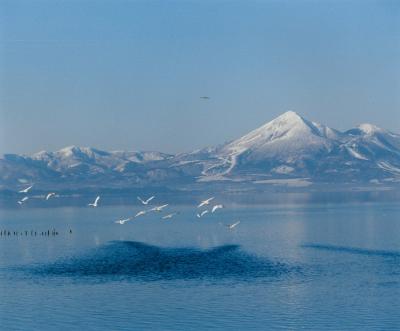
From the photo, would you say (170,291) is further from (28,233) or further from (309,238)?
(28,233)

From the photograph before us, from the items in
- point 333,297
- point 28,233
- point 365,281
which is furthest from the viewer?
point 28,233

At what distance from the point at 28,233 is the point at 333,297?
9226 cm

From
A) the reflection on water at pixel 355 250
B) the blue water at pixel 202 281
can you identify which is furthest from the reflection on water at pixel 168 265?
the reflection on water at pixel 355 250

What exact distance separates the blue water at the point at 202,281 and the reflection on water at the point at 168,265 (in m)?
0.13

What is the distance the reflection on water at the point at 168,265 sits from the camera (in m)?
91.6

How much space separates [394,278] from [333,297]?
13467mm

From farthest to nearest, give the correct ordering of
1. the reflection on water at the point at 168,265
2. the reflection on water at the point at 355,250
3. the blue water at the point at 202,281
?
the reflection on water at the point at 355,250
the reflection on water at the point at 168,265
the blue water at the point at 202,281

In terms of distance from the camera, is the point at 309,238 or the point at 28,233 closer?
the point at 309,238

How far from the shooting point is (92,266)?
327 feet

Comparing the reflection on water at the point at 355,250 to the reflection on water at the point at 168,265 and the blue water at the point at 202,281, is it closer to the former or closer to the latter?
the blue water at the point at 202,281

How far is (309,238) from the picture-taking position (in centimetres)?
13675

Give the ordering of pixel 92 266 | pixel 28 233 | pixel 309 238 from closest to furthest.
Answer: pixel 92 266 < pixel 309 238 < pixel 28 233

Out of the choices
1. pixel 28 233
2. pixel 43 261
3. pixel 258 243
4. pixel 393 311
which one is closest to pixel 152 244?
pixel 258 243

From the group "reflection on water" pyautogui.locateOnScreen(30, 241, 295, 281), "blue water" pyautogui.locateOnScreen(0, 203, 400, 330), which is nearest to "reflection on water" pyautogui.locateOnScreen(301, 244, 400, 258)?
"blue water" pyautogui.locateOnScreen(0, 203, 400, 330)
